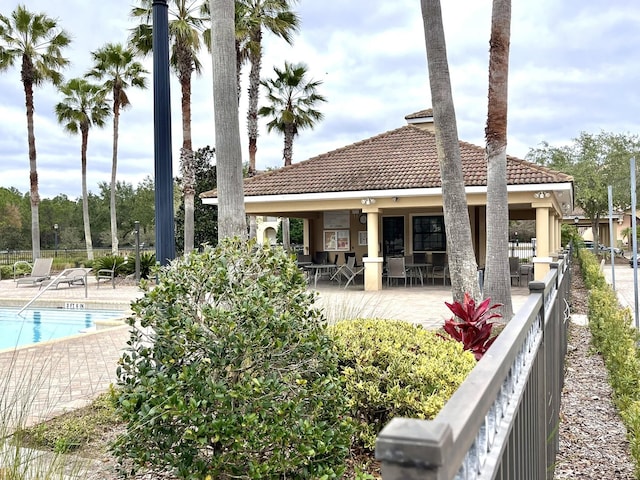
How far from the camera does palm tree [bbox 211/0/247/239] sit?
804 centimetres

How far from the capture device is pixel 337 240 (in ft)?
77.6

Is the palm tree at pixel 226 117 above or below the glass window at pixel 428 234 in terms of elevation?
above

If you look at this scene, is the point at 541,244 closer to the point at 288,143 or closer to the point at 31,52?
the point at 288,143

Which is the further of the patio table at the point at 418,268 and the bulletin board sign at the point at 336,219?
the bulletin board sign at the point at 336,219

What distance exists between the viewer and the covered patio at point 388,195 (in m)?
16.8

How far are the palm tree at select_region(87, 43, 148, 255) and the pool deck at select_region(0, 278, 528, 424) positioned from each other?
14893 millimetres

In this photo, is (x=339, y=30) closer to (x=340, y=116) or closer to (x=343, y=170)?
(x=343, y=170)

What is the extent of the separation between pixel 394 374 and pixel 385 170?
51.5 feet

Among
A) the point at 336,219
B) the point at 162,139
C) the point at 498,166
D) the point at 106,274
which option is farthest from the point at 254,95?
the point at 162,139

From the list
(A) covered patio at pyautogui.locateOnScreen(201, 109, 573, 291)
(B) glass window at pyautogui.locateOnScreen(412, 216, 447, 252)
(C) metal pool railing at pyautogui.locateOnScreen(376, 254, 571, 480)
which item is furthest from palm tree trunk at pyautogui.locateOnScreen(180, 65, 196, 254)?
(C) metal pool railing at pyautogui.locateOnScreen(376, 254, 571, 480)

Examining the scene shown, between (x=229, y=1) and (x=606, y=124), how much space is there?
1622 inches

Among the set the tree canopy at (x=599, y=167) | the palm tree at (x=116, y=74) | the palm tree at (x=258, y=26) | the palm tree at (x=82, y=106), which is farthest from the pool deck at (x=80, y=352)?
the tree canopy at (x=599, y=167)

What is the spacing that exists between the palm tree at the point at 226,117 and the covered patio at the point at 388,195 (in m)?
9.97

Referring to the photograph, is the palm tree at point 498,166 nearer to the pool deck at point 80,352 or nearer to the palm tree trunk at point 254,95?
the pool deck at point 80,352
